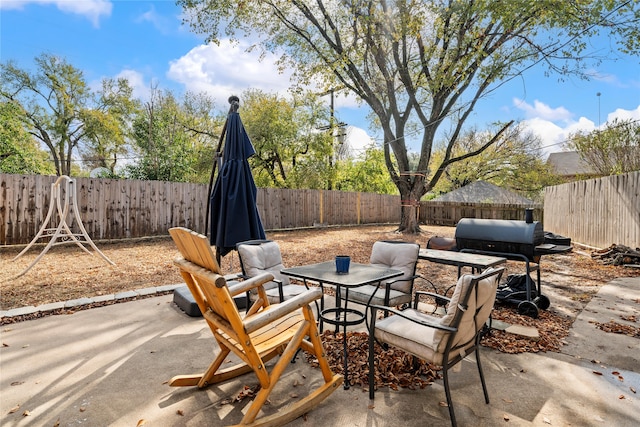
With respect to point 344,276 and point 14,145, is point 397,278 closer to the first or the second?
point 344,276

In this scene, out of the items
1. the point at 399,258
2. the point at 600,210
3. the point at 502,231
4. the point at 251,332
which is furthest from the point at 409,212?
the point at 251,332

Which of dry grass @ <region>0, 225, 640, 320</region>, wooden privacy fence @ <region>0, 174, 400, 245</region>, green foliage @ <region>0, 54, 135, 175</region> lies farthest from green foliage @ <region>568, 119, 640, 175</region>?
green foliage @ <region>0, 54, 135, 175</region>

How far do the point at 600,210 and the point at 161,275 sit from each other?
939 centimetres

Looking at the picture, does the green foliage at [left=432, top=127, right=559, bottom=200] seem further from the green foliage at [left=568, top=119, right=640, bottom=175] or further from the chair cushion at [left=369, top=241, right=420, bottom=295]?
the chair cushion at [left=369, top=241, right=420, bottom=295]

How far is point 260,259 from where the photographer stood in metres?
3.35

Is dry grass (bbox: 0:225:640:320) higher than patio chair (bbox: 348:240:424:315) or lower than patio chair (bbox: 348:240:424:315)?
lower

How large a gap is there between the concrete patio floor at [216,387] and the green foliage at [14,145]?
1493 cm

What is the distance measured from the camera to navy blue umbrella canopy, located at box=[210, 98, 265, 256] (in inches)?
155

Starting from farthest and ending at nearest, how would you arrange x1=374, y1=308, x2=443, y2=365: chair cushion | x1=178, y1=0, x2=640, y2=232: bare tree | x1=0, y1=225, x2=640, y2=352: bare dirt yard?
x1=178, y1=0, x2=640, y2=232: bare tree, x1=0, y1=225, x2=640, y2=352: bare dirt yard, x1=374, y1=308, x2=443, y2=365: chair cushion

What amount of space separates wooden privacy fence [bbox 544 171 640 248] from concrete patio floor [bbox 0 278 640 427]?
16.5 feet

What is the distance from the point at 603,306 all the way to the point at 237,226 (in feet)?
14.3

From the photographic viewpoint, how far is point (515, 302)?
3828 millimetres

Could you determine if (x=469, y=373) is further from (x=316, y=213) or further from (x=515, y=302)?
(x=316, y=213)

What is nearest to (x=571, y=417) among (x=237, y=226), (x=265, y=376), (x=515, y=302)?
(x=265, y=376)
